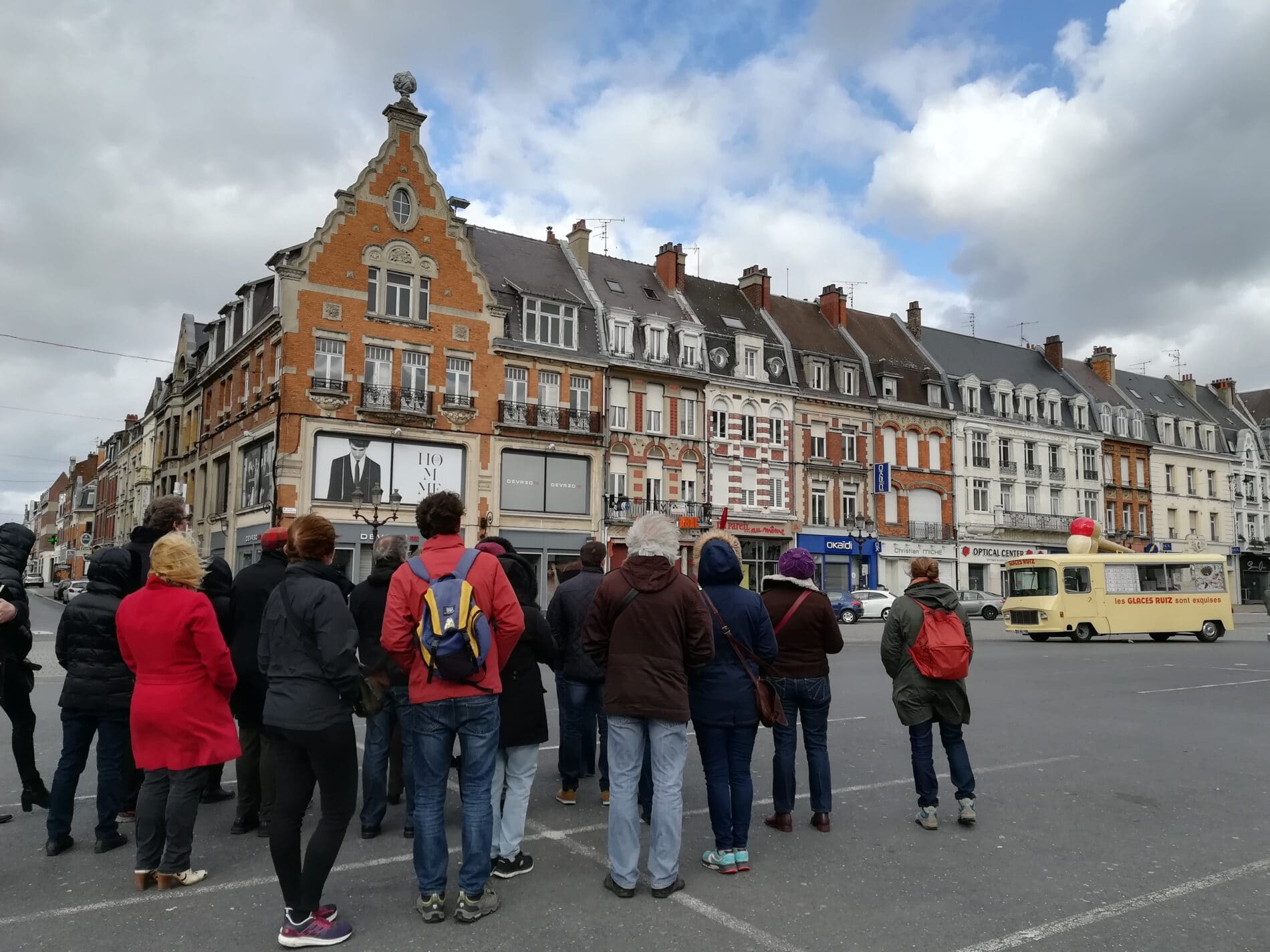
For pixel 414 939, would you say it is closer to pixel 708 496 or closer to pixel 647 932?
pixel 647 932

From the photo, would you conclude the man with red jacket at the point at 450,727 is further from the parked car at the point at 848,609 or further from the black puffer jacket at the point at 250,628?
the parked car at the point at 848,609

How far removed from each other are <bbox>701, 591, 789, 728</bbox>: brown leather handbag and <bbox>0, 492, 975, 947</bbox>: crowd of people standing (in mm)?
14

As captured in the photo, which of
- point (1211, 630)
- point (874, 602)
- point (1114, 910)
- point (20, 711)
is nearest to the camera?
point (1114, 910)

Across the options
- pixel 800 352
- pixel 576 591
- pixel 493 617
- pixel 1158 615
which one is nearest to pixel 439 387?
pixel 800 352

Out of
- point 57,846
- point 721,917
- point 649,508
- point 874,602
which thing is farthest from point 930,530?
point 57,846

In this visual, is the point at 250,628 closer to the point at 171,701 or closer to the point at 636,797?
the point at 171,701

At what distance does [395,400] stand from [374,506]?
3.98 m

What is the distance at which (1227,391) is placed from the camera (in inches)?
2566

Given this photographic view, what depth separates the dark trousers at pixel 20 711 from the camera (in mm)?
6418

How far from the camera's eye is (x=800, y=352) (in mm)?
42875

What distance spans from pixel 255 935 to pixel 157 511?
A: 2859 mm

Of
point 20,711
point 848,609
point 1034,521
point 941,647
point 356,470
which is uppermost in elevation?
point 356,470

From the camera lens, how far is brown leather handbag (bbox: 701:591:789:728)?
5473mm

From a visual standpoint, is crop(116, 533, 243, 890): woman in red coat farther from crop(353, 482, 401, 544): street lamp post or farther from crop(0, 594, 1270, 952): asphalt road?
crop(353, 482, 401, 544): street lamp post
